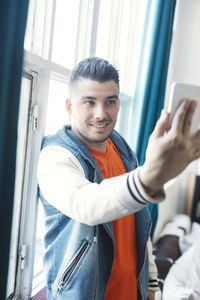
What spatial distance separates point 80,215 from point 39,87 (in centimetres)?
75

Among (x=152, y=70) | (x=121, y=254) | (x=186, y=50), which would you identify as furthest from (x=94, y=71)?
(x=186, y=50)

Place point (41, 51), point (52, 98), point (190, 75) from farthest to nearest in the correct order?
point (190, 75), point (52, 98), point (41, 51)

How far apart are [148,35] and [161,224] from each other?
184 cm

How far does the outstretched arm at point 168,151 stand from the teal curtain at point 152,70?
5.08 feet

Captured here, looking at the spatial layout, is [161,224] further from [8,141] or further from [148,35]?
[8,141]

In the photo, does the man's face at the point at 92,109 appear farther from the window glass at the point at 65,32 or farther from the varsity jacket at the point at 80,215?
the window glass at the point at 65,32

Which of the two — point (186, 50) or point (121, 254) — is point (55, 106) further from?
point (186, 50)

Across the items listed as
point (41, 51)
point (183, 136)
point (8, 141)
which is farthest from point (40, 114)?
point (183, 136)

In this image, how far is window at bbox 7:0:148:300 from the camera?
122cm

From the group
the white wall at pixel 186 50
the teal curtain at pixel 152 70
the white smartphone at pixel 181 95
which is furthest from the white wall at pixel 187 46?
the white smartphone at pixel 181 95

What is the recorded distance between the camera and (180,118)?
624 millimetres

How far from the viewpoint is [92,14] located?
1.63 meters

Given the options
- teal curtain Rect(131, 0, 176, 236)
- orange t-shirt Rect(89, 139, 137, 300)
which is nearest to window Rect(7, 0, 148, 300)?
orange t-shirt Rect(89, 139, 137, 300)

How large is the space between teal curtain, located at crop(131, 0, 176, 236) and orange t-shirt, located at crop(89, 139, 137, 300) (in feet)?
3.49
